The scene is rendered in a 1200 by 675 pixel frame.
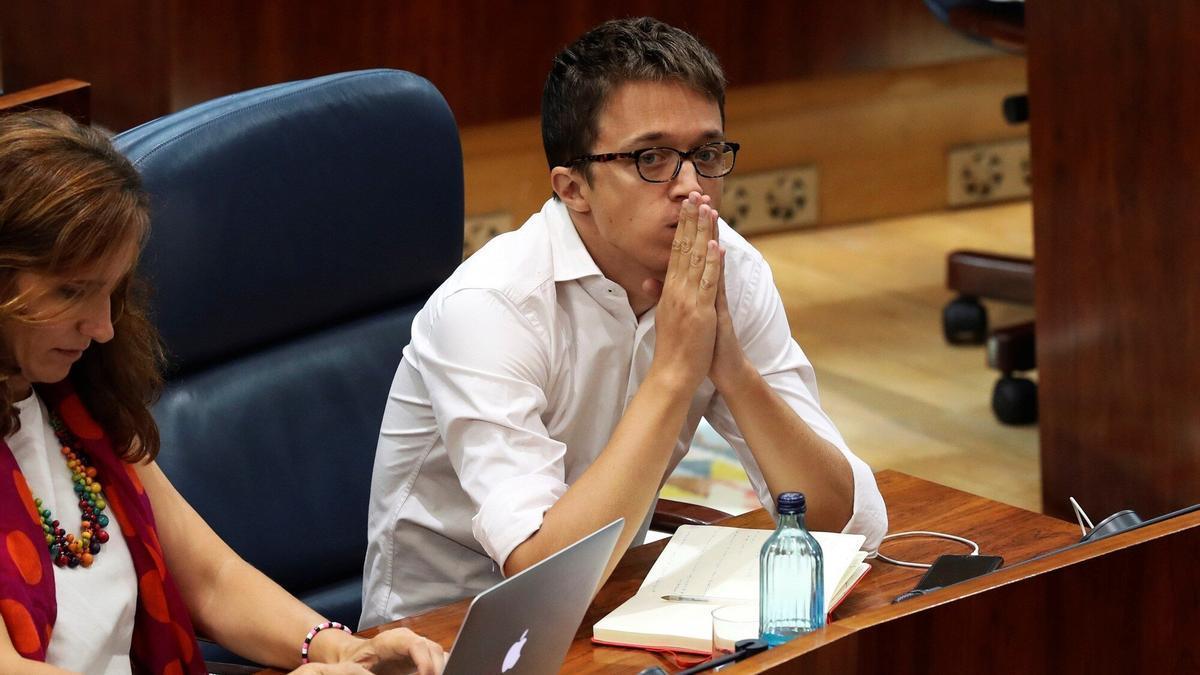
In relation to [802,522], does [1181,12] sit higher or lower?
higher

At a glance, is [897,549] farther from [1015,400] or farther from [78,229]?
[1015,400]

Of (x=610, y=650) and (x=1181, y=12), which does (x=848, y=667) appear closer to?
(x=610, y=650)

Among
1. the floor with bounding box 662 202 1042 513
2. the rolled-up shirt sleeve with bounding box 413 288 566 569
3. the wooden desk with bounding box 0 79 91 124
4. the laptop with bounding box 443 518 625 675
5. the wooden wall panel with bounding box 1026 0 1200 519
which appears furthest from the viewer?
the floor with bounding box 662 202 1042 513

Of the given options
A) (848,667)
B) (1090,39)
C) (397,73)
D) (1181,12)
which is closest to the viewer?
(848,667)

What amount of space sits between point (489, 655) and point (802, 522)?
1.24 feet

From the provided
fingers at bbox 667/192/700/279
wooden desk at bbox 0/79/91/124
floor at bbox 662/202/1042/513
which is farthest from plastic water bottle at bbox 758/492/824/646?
→ floor at bbox 662/202/1042/513

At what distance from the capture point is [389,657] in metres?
1.50

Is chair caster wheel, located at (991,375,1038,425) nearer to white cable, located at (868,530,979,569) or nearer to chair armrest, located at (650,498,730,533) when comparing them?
chair armrest, located at (650,498,730,533)

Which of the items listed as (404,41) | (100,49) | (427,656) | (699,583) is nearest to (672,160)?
(699,583)

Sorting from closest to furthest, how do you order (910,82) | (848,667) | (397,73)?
Result: 1. (848,667)
2. (397,73)
3. (910,82)

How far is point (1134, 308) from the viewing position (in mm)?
2764

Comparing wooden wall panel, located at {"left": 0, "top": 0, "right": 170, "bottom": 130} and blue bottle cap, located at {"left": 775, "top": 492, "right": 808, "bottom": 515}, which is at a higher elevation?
wooden wall panel, located at {"left": 0, "top": 0, "right": 170, "bottom": 130}

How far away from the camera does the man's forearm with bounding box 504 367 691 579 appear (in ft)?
5.41

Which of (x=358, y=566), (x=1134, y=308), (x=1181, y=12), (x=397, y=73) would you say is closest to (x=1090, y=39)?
(x=1181, y=12)
